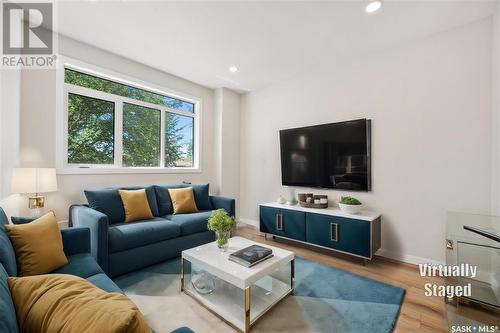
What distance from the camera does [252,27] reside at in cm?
258

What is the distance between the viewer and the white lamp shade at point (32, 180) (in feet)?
7.25

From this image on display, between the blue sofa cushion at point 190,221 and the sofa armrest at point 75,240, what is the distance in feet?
3.46

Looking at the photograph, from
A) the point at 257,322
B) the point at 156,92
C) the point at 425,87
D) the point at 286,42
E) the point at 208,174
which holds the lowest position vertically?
the point at 257,322

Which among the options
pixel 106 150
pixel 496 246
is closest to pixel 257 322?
pixel 496 246

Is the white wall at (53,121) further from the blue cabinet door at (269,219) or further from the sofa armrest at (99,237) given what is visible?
the blue cabinet door at (269,219)

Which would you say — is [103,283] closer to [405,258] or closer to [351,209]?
→ [351,209]

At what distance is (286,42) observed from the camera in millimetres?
2869

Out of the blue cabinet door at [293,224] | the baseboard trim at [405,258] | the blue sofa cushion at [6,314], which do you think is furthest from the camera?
the blue cabinet door at [293,224]

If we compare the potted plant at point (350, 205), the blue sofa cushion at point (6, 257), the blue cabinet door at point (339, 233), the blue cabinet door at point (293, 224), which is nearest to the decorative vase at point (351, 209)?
the potted plant at point (350, 205)

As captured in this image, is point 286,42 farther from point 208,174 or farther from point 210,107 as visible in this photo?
point 208,174

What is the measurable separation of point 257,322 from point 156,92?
143 inches

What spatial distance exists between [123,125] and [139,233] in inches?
70.9

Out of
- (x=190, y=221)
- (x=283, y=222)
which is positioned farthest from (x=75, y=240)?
(x=283, y=222)

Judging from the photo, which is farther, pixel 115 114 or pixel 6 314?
pixel 115 114
